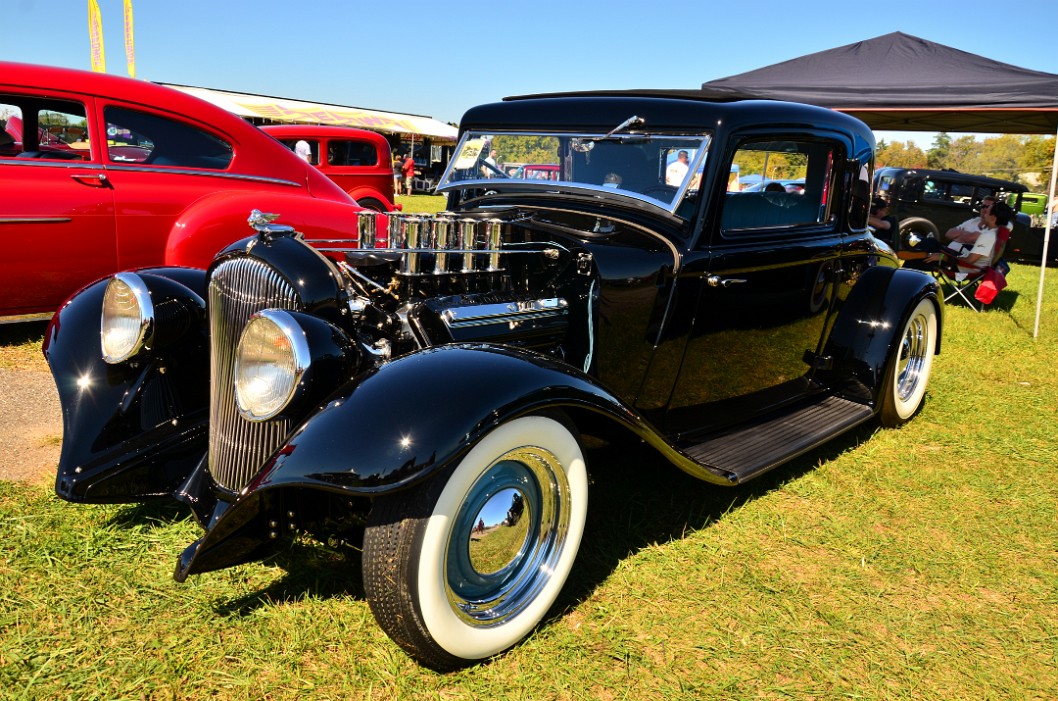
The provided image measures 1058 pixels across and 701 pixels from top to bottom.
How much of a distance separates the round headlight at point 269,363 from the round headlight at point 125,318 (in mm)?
698

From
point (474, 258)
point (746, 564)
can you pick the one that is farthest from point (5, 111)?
point (746, 564)

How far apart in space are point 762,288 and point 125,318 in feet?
8.44

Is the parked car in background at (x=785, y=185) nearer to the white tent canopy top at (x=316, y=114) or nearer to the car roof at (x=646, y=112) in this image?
the car roof at (x=646, y=112)

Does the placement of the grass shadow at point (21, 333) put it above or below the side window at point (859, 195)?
below

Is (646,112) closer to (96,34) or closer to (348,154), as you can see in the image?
(348,154)

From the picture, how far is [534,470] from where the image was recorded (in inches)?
88.3

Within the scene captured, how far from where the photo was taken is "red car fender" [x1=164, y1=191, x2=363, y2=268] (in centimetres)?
473

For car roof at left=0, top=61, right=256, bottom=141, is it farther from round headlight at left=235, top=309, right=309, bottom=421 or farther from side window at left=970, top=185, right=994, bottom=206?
side window at left=970, top=185, right=994, bottom=206

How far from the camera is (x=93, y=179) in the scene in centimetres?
475

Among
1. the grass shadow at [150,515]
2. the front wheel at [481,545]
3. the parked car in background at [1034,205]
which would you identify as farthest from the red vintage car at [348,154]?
the parked car in background at [1034,205]

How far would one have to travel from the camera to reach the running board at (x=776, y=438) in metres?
2.89

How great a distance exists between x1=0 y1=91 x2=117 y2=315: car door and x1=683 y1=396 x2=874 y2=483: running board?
4057 millimetres

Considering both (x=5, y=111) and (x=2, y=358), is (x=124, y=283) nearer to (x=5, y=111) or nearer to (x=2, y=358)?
(x=2, y=358)

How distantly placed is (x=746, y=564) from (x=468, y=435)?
4.81 feet
